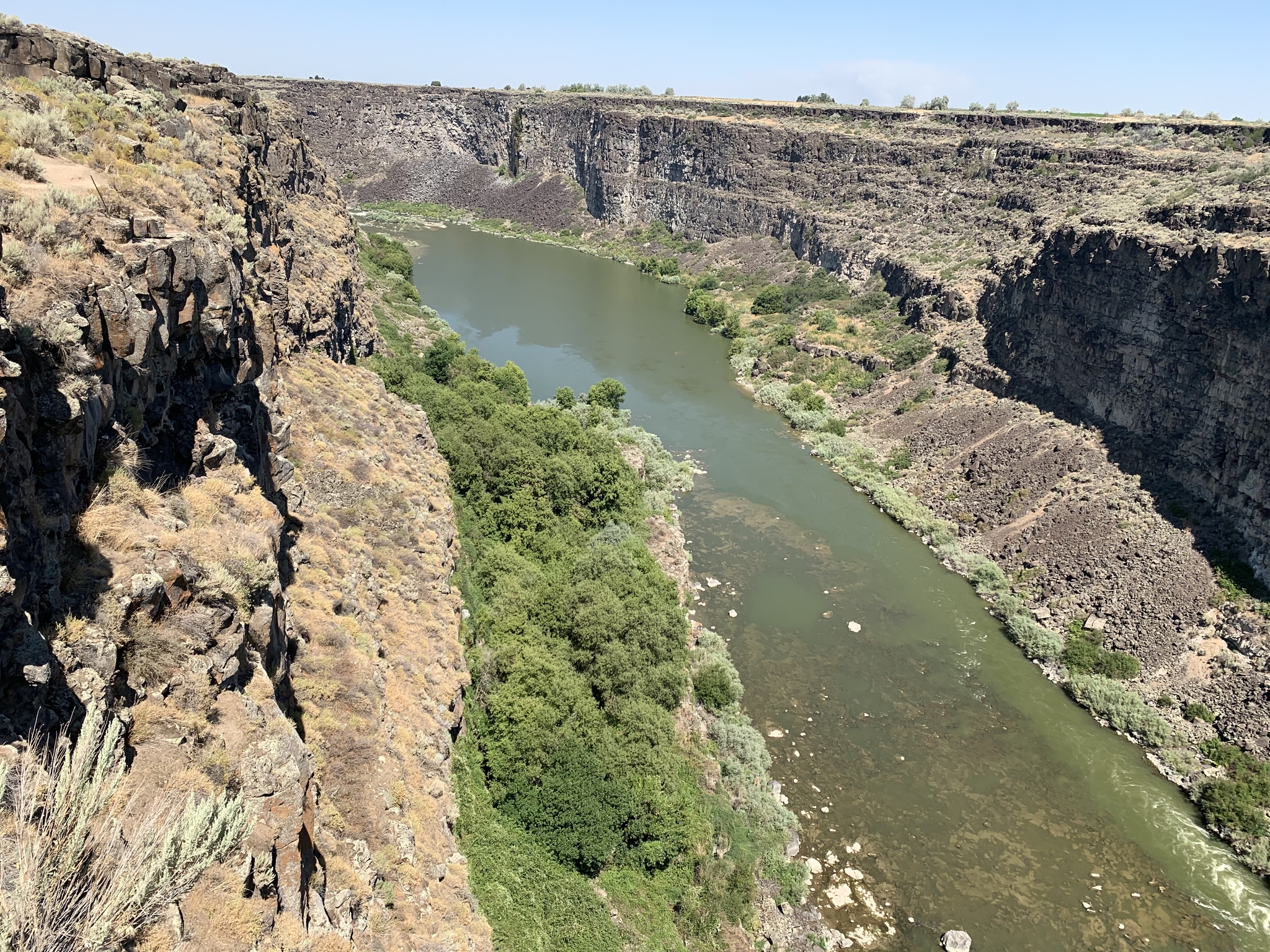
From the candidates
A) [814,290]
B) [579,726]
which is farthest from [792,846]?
[814,290]

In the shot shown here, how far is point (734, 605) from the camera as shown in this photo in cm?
3203

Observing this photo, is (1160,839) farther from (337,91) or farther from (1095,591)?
(337,91)

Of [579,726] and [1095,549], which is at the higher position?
[1095,549]

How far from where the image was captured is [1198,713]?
26734 mm

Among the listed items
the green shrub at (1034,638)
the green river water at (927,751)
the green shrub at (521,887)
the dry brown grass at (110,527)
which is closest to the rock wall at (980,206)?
the green shrub at (1034,638)

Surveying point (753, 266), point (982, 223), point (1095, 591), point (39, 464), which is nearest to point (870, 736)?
point (1095, 591)

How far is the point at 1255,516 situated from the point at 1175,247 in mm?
13364

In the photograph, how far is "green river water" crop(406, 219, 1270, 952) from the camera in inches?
829

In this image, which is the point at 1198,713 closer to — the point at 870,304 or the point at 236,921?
the point at 236,921

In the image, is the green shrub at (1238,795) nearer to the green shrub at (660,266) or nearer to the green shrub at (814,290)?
the green shrub at (814,290)

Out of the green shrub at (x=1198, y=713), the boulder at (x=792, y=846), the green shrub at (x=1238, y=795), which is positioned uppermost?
the green shrub at (x=1198, y=713)

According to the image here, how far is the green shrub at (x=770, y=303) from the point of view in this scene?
73.1m

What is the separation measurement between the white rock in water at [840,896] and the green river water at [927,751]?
9.2 inches

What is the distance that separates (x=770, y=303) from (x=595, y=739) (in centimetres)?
5913
